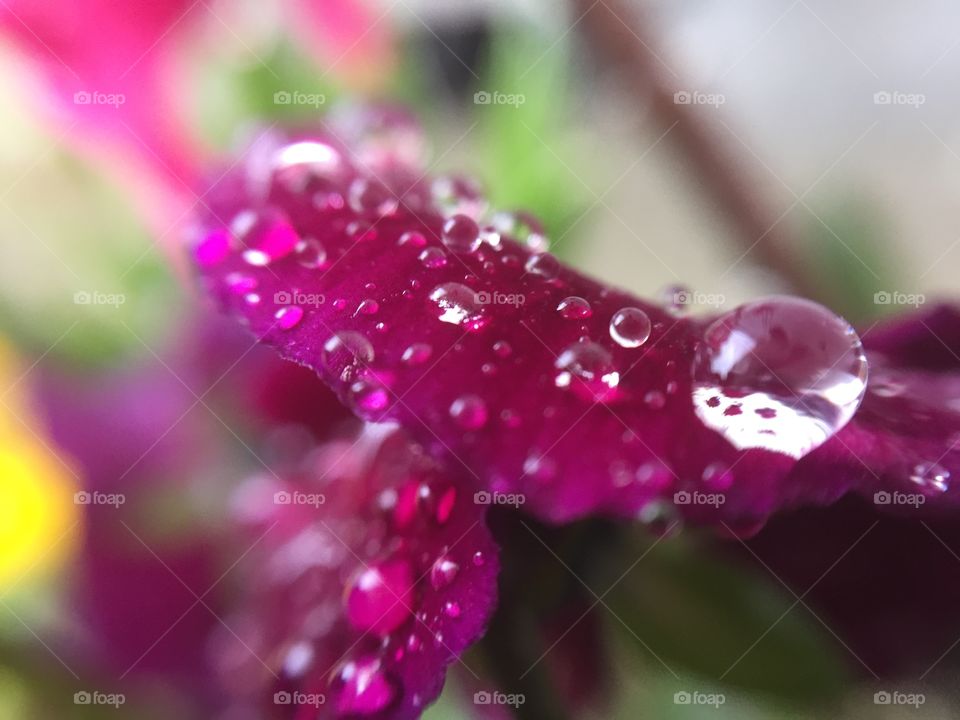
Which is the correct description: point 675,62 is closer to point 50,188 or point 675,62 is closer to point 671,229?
point 671,229

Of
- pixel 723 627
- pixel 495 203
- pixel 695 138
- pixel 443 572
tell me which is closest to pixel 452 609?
pixel 443 572

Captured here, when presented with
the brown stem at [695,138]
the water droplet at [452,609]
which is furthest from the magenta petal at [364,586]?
the brown stem at [695,138]

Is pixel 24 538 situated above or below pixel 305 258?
below

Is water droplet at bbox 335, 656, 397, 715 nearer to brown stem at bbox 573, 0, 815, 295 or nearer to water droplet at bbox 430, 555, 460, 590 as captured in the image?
water droplet at bbox 430, 555, 460, 590

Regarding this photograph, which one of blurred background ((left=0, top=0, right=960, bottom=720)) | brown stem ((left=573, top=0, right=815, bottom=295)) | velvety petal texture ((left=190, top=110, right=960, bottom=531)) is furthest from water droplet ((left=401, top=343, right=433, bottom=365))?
brown stem ((left=573, top=0, right=815, bottom=295))

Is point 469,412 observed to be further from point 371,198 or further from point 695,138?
point 695,138

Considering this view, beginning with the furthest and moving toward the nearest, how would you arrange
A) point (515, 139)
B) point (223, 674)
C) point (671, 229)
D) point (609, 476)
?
1. point (671, 229)
2. point (515, 139)
3. point (223, 674)
4. point (609, 476)

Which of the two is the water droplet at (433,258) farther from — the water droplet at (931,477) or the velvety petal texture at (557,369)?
the water droplet at (931,477)

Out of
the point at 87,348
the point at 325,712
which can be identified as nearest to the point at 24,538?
the point at 87,348
